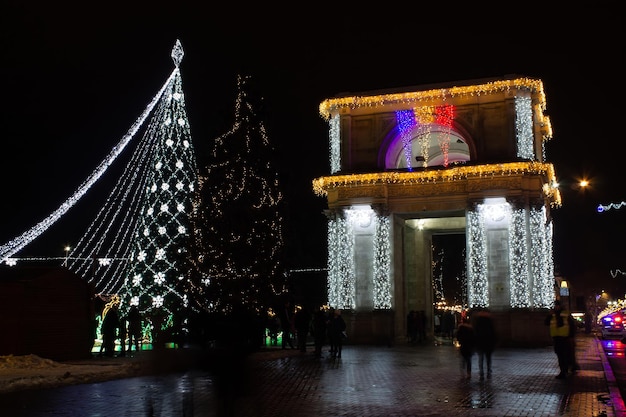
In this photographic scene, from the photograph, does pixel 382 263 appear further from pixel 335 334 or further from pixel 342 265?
pixel 335 334

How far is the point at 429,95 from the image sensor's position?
117 feet

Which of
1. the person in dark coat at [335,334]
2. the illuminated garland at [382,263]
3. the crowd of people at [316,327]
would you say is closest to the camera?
the person in dark coat at [335,334]

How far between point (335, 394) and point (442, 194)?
71.6 feet

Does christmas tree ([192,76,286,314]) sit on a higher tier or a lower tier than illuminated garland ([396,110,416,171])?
lower

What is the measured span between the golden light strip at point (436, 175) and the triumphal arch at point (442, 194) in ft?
0.16

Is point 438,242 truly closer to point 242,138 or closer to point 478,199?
point 478,199

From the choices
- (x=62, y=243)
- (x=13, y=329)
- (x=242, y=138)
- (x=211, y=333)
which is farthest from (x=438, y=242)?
(x=211, y=333)

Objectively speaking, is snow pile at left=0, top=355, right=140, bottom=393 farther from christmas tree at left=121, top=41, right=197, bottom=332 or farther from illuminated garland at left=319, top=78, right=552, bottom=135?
illuminated garland at left=319, top=78, right=552, bottom=135

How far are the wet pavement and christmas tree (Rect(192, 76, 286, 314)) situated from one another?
8961 millimetres

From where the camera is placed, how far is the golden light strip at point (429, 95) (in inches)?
1353

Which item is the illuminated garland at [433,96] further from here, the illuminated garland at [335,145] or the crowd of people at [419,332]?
the crowd of people at [419,332]

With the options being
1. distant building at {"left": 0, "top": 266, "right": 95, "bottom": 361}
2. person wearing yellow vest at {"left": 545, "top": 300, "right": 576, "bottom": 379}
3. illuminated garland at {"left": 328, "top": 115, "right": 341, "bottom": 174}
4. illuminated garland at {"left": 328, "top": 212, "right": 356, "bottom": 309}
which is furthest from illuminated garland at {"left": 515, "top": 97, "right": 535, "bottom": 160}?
distant building at {"left": 0, "top": 266, "right": 95, "bottom": 361}

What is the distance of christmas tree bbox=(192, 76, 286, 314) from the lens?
29578 millimetres

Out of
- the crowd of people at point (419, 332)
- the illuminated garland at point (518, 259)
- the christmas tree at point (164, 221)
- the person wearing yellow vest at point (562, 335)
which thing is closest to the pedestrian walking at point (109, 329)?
the crowd of people at point (419, 332)
